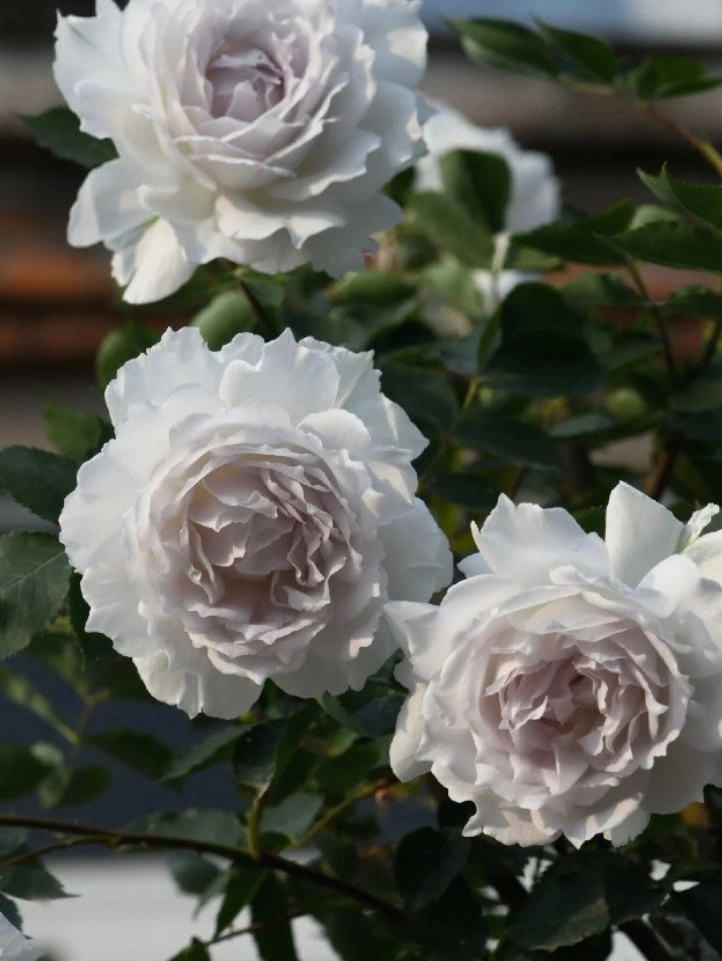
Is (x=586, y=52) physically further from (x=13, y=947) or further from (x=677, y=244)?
(x=13, y=947)

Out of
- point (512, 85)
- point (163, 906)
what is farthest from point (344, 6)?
point (512, 85)

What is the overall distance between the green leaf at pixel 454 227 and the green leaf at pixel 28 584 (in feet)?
0.85

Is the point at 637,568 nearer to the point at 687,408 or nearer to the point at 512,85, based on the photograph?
the point at 687,408

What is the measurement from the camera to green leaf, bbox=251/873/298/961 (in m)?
0.41

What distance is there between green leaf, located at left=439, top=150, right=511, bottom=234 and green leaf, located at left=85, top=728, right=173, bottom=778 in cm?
23

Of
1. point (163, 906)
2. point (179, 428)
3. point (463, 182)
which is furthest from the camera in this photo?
point (163, 906)

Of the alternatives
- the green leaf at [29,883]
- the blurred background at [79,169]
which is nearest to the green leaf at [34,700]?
the green leaf at [29,883]

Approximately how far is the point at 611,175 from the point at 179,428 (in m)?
1.24

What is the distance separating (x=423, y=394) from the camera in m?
0.41

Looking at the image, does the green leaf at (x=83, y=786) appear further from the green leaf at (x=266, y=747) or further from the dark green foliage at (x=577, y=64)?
the dark green foliage at (x=577, y=64)

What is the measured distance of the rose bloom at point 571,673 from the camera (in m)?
0.27

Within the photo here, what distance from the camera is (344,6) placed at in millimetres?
353

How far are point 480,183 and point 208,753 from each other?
28 cm

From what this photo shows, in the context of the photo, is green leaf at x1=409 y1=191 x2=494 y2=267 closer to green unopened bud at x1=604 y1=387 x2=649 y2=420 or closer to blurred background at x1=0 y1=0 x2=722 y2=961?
green unopened bud at x1=604 y1=387 x2=649 y2=420
